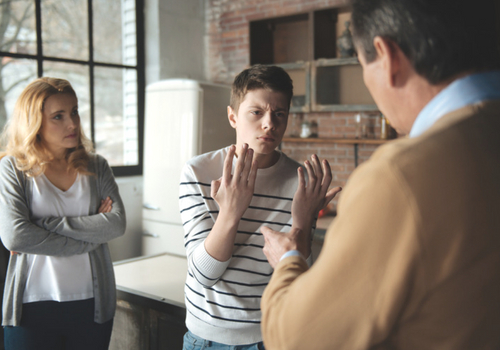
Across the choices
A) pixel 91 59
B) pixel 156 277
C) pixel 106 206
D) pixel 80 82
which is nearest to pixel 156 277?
pixel 156 277

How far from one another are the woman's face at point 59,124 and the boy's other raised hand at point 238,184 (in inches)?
37.5

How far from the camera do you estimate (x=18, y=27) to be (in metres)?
3.25

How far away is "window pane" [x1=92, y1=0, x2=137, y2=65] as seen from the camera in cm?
377

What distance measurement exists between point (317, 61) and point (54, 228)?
2610 millimetres

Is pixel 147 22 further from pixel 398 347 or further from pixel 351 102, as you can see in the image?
pixel 398 347

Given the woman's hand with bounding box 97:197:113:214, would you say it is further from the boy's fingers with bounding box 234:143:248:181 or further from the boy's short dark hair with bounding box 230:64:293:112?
the boy's fingers with bounding box 234:143:248:181

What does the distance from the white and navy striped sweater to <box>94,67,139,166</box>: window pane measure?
2.87 m

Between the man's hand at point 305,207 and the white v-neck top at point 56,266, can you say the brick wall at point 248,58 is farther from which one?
the man's hand at point 305,207

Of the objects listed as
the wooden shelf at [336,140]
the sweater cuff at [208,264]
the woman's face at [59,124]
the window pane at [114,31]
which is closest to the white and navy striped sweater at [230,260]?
the sweater cuff at [208,264]

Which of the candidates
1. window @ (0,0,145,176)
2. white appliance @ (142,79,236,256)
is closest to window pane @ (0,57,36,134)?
window @ (0,0,145,176)

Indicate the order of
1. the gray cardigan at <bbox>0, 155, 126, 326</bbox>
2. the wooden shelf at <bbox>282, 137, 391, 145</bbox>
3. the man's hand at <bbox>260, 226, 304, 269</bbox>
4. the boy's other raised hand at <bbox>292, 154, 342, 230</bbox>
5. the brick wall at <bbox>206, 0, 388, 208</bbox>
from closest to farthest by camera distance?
1. the man's hand at <bbox>260, 226, 304, 269</bbox>
2. the boy's other raised hand at <bbox>292, 154, 342, 230</bbox>
3. the gray cardigan at <bbox>0, 155, 126, 326</bbox>
4. the wooden shelf at <bbox>282, 137, 391, 145</bbox>
5. the brick wall at <bbox>206, 0, 388, 208</bbox>

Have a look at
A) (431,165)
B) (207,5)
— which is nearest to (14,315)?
(431,165)

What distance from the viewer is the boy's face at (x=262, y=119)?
1.18 m

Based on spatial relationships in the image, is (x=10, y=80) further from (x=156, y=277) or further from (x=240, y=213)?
(x=240, y=213)
